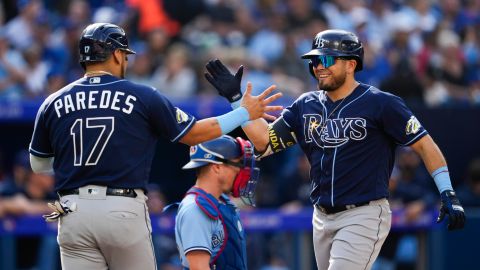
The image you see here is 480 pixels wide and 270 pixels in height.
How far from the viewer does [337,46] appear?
6289 mm

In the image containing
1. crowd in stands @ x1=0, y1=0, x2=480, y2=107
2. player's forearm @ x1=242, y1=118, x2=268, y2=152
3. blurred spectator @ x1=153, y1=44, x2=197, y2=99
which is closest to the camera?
player's forearm @ x1=242, y1=118, x2=268, y2=152

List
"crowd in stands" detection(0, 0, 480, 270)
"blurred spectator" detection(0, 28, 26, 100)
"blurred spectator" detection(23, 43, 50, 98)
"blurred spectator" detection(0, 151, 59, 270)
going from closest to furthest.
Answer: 1. "blurred spectator" detection(0, 151, 59, 270)
2. "crowd in stands" detection(0, 0, 480, 270)
3. "blurred spectator" detection(0, 28, 26, 100)
4. "blurred spectator" detection(23, 43, 50, 98)

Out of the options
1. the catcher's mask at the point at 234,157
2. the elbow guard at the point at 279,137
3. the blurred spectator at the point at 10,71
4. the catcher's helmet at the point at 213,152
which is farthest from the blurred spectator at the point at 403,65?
the catcher's helmet at the point at 213,152

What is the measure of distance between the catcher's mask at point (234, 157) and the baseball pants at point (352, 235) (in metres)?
0.50

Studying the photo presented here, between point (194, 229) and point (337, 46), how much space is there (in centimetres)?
153

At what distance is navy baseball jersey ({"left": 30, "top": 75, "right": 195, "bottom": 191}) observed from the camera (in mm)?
5516

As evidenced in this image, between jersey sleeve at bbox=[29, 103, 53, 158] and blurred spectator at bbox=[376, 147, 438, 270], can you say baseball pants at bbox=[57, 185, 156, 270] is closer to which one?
jersey sleeve at bbox=[29, 103, 53, 158]

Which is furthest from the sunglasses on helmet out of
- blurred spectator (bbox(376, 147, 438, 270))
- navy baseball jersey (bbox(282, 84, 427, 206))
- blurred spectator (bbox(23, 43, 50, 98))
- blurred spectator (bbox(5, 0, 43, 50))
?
blurred spectator (bbox(5, 0, 43, 50))

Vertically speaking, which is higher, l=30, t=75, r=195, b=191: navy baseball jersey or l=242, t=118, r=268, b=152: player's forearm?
l=30, t=75, r=195, b=191: navy baseball jersey

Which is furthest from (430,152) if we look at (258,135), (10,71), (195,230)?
(10,71)

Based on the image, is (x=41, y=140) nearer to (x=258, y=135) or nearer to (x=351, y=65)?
(x=258, y=135)

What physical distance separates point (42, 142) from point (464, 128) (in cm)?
669

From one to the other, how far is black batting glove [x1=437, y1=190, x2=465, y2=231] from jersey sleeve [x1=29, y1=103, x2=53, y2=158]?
2301 mm

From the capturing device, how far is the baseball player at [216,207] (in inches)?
220
